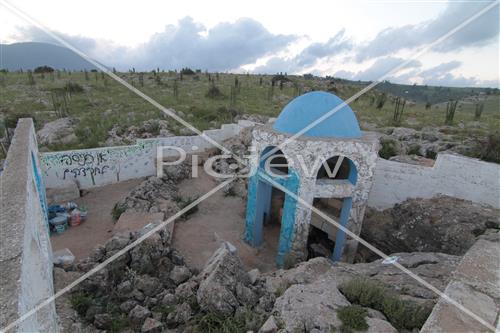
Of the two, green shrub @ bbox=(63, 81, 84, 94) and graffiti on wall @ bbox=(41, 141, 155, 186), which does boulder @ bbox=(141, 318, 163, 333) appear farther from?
green shrub @ bbox=(63, 81, 84, 94)

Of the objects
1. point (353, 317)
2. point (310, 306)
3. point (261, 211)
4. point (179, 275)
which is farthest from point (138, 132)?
point (353, 317)

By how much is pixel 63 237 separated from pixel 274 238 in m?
7.31

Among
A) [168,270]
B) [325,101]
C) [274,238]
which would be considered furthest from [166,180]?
[325,101]

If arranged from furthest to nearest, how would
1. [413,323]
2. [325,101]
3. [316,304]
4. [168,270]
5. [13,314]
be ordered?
1. [325,101]
2. [168,270]
3. [316,304]
4. [413,323]
5. [13,314]

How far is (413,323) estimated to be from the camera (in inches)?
158

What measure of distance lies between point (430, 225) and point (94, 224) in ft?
38.0

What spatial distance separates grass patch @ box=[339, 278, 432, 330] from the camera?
13.3ft

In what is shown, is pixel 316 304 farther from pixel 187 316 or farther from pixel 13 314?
pixel 13 314

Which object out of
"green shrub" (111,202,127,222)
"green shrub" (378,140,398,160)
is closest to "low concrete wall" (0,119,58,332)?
"green shrub" (111,202,127,222)

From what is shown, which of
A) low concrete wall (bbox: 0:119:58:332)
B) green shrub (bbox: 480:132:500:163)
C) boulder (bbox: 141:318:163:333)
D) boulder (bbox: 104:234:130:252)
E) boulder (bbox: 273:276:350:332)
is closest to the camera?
low concrete wall (bbox: 0:119:58:332)

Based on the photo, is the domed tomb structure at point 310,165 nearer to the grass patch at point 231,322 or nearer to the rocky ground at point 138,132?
the grass patch at point 231,322

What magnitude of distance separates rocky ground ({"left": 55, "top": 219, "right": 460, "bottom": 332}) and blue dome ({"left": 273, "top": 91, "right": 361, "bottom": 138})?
3.79 metres

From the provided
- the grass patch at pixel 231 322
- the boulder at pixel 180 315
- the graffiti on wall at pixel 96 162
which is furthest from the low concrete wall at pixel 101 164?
the grass patch at pixel 231 322

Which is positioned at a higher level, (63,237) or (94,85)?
(94,85)
